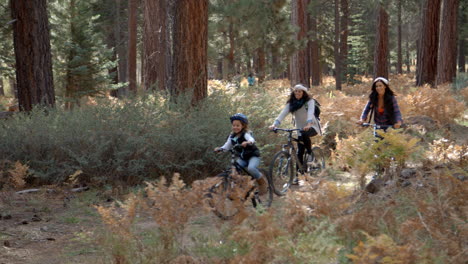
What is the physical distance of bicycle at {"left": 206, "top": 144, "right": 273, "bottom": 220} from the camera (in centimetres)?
438

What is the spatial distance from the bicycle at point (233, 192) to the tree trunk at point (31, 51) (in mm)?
6439

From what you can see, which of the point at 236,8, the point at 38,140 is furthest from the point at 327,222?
the point at 236,8

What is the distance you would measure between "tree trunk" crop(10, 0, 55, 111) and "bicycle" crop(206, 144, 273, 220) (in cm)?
644

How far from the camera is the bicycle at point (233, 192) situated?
4.38 metres

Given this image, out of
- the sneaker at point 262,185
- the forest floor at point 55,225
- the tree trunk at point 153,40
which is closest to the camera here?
the forest floor at point 55,225

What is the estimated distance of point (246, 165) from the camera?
257 inches

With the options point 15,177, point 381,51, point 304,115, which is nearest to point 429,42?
point 381,51

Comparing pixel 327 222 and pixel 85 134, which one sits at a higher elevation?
pixel 85 134

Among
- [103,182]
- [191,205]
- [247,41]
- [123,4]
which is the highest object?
[123,4]

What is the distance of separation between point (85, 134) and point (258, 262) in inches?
222

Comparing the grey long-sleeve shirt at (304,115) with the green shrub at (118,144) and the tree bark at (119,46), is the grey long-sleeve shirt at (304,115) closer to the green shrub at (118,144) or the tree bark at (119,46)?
the green shrub at (118,144)

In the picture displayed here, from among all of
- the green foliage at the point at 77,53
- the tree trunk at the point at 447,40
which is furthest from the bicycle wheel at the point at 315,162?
the tree trunk at the point at 447,40

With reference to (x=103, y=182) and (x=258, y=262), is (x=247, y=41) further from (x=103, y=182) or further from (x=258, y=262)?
(x=258, y=262)

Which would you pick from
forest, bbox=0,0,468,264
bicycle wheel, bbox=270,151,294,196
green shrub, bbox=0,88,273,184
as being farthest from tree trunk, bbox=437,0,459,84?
Result: bicycle wheel, bbox=270,151,294,196
